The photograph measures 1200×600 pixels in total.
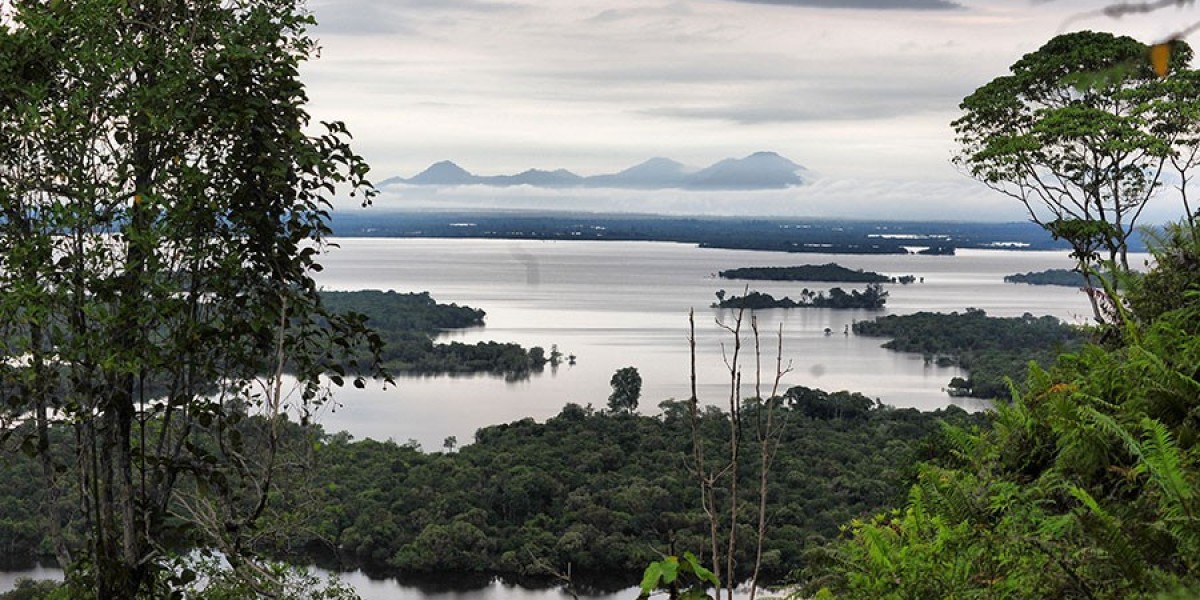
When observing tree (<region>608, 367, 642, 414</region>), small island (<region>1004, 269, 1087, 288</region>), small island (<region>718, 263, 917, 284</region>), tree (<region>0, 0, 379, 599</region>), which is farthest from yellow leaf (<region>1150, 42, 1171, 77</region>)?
small island (<region>1004, 269, 1087, 288</region>)

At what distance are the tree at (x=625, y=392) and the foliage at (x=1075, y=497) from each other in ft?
103

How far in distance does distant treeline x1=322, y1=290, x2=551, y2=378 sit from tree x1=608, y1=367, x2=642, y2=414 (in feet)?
36.3

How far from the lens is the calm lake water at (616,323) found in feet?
130

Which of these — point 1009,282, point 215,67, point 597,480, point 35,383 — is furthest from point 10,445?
point 1009,282

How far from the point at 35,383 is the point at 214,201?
1.13 m

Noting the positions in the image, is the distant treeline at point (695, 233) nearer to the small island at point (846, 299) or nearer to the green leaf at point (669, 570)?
the small island at point (846, 299)

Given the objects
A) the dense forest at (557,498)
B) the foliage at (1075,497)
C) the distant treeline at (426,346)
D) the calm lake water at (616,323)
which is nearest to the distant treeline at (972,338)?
the calm lake water at (616,323)

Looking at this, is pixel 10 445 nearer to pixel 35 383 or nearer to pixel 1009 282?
pixel 35 383

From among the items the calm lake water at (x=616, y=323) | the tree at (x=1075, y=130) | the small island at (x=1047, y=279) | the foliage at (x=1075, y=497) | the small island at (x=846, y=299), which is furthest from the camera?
the small island at (x=1047, y=279)

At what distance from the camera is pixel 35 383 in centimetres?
479

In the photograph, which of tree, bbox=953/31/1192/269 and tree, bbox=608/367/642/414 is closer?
tree, bbox=953/31/1192/269

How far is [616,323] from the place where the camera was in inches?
2552

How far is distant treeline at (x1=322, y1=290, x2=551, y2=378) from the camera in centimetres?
4956

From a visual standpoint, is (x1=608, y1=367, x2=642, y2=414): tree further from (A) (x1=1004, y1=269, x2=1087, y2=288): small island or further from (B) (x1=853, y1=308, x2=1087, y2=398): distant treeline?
(A) (x1=1004, y1=269, x2=1087, y2=288): small island
